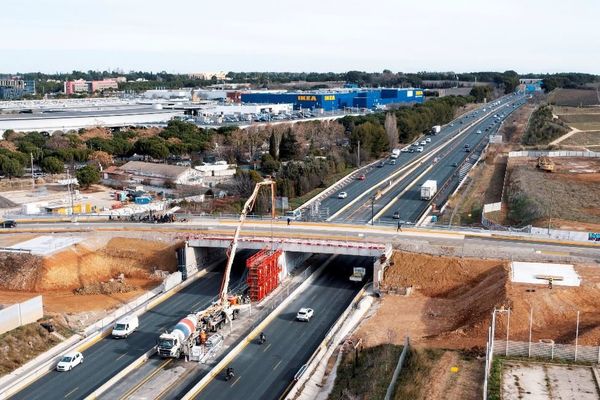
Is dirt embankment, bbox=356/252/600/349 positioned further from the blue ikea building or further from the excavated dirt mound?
the blue ikea building

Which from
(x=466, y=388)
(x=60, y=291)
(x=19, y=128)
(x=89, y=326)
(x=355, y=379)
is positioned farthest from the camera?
(x=19, y=128)

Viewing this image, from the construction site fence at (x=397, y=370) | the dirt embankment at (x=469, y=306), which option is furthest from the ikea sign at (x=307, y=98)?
the construction site fence at (x=397, y=370)

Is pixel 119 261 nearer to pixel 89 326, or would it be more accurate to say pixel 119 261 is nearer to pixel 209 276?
pixel 209 276

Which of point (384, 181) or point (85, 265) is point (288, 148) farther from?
point (85, 265)

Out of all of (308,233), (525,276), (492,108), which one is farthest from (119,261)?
(492,108)

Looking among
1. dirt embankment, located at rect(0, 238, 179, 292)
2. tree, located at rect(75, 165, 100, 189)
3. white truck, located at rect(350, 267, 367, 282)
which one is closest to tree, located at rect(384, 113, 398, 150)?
tree, located at rect(75, 165, 100, 189)

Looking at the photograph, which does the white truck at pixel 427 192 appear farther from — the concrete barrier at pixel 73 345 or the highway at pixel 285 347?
the concrete barrier at pixel 73 345
